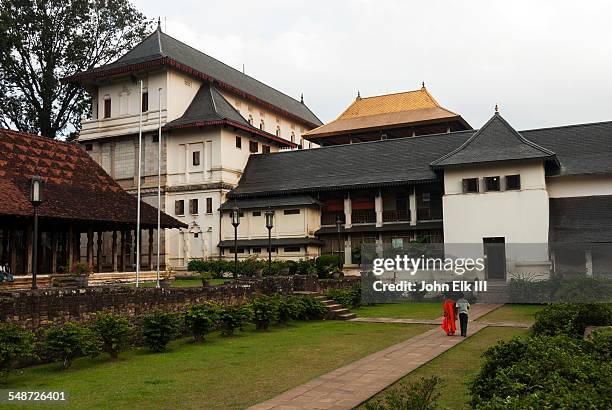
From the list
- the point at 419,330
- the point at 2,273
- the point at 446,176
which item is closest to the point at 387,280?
the point at 446,176

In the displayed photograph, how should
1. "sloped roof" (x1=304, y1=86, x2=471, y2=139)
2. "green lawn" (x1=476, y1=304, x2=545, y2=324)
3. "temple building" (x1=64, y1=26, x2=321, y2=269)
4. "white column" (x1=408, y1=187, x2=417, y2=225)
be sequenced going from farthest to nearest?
"sloped roof" (x1=304, y1=86, x2=471, y2=139) < "temple building" (x1=64, y1=26, x2=321, y2=269) < "white column" (x1=408, y1=187, x2=417, y2=225) < "green lawn" (x1=476, y1=304, x2=545, y2=324)

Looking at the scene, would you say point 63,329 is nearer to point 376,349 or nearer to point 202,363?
point 202,363

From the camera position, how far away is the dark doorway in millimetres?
28984

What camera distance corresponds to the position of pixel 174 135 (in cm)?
4100

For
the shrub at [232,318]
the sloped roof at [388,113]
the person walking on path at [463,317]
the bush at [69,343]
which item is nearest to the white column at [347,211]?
the sloped roof at [388,113]

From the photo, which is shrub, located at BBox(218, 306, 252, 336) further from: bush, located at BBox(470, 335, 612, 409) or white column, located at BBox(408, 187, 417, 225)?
white column, located at BBox(408, 187, 417, 225)

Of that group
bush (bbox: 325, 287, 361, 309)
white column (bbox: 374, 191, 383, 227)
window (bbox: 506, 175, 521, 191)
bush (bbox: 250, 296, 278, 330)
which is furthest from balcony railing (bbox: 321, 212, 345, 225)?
bush (bbox: 250, 296, 278, 330)

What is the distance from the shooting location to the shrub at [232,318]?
15555 millimetres

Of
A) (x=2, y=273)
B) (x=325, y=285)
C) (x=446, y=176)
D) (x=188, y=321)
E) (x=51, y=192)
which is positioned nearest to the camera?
(x=188, y=321)

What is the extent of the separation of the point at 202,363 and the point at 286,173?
2840 centimetres

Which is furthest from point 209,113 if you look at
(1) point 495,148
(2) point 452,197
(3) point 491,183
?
(3) point 491,183

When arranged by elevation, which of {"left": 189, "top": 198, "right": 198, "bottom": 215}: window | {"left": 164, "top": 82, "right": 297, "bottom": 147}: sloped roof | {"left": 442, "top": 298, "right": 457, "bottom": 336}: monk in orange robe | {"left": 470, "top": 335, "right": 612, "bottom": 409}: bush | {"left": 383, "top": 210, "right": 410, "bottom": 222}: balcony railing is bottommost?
{"left": 442, "top": 298, "right": 457, "bottom": 336}: monk in orange robe

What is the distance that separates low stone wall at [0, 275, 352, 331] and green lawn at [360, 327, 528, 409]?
7.59 meters

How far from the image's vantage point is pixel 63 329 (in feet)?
37.6
